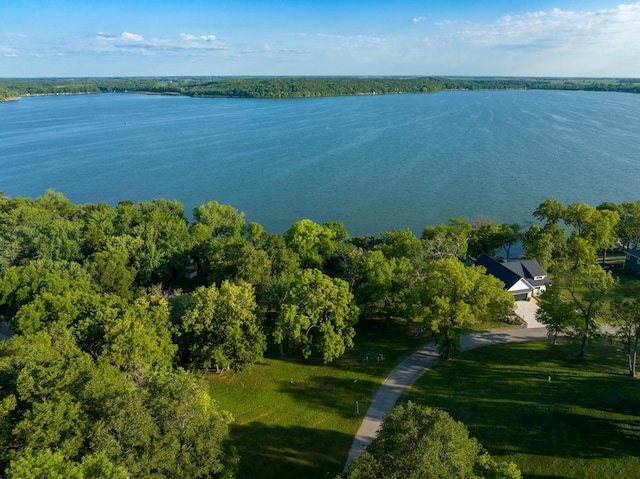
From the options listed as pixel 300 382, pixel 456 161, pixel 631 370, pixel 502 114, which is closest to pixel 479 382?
pixel 631 370

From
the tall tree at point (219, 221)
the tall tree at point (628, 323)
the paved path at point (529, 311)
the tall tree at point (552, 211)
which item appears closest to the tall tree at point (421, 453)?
the tall tree at point (628, 323)

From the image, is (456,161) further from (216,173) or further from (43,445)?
(43,445)

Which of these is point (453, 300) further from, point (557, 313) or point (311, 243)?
point (311, 243)

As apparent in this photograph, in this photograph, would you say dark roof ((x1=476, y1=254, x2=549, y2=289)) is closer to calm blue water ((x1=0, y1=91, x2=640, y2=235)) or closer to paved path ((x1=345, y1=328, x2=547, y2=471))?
paved path ((x1=345, y1=328, x2=547, y2=471))

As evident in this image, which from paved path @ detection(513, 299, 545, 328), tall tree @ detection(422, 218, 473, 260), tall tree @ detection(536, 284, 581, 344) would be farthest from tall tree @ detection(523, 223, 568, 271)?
tall tree @ detection(536, 284, 581, 344)

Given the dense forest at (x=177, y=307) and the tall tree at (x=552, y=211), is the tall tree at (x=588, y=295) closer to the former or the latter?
the dense forest at (x=177, y=307)

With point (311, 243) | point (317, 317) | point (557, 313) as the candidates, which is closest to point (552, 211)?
point (557, 313)

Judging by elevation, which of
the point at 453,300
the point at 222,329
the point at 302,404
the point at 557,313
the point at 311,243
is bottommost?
the point at 302,404
